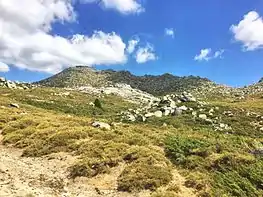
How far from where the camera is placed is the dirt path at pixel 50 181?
1833 cm

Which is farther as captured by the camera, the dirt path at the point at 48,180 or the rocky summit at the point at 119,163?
the rocky summit at the point at 119,163

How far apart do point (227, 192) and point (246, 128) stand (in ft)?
120

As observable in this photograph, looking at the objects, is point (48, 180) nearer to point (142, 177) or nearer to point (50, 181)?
point (50, 181)

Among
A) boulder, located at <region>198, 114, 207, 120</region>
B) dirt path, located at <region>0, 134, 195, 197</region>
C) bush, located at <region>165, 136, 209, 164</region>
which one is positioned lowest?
dirt path, located at <region>0, 134, 195, 197</region>

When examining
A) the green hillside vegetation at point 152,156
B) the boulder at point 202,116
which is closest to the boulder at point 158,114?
the boulder at point 202,116

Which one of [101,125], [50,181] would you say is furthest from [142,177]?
[101,125]

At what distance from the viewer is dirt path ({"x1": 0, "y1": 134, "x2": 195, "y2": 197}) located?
18328mm

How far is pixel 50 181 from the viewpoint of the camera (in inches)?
781

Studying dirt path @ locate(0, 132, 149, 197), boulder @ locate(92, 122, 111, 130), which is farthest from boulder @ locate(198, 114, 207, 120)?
dirt path @ locate(0, 132, 149, 197)

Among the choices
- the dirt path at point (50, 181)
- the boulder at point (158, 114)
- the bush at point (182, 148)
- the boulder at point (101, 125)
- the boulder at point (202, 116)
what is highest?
the boulder at point (158, 114)

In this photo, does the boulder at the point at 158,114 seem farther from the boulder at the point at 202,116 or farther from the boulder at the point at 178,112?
the boulder at the point at 202,116

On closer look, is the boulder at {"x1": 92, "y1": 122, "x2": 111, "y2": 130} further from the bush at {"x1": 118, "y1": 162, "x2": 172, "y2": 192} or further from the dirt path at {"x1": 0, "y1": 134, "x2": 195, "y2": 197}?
the bush at {"x1": 118, "y1": 162, "x2": 172, "y2": 192}

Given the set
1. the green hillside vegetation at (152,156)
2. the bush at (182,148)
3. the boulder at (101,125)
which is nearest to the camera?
the green hillside vegetation at (152,156)

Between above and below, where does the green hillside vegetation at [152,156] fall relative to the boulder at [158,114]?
below
